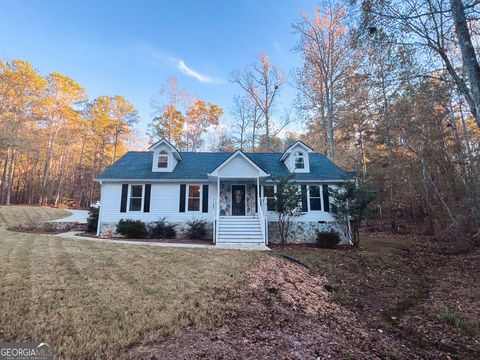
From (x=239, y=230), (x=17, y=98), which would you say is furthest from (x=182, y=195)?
(x=17, y=98)

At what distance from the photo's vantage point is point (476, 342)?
12.5 ft

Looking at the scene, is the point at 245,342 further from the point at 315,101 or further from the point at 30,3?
the point at 315,101

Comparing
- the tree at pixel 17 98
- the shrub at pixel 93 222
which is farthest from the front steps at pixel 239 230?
the tree at pixel 17 98

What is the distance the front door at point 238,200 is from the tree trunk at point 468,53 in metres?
9.79

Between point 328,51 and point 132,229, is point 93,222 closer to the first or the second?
point 132,229

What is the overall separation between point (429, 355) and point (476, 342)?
3.89ft

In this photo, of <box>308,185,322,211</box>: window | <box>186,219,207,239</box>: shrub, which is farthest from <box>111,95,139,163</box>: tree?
<box>308,185,322,211</box>: window

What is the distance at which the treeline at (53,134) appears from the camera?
1988 centimetres

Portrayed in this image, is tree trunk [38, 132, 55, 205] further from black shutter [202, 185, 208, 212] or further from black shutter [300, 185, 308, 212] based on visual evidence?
black shutter [300, 185, 308, 212]

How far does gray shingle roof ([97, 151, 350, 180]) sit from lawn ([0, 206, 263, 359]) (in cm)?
616

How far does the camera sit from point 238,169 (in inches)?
481

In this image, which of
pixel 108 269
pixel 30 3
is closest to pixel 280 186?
pixel 108 269

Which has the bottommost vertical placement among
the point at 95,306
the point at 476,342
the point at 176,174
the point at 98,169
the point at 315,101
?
the point at 476,342

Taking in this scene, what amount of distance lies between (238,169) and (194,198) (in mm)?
2963
